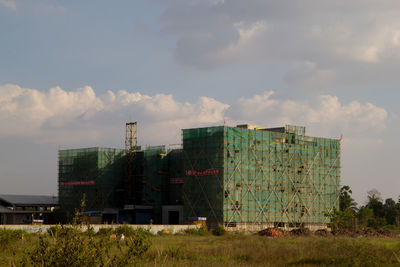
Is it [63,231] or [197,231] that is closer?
[63,231]

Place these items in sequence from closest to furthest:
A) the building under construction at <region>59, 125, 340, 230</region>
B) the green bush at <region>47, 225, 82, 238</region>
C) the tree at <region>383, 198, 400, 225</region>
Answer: the green bush at <region>47, 225, 82, 238</region>, the building under construction at <region>59, 125, 340, 230</region>, the tree at <region>383, 198, 400, 225</region>

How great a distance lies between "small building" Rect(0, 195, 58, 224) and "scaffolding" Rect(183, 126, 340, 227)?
37621mm

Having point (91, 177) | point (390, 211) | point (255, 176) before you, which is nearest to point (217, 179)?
point (255, 176)

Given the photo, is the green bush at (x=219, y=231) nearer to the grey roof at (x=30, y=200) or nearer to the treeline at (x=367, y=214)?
the treeline at (x=367, y=214)

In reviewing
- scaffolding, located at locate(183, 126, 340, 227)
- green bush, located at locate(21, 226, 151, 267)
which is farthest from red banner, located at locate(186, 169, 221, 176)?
green bush, located at locate(21, 226, 151, 267)

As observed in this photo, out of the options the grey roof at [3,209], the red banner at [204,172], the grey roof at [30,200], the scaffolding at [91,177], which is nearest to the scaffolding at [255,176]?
the red banner at [204,172]

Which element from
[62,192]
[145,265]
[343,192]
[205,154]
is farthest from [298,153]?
[145,265]

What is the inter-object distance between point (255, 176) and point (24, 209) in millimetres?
53143

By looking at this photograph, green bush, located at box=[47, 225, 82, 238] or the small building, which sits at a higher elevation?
green bush, located at box=[47, 225, 82, 238]

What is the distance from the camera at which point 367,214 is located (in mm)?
121062

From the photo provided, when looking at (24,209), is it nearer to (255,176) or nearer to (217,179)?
(217,179)

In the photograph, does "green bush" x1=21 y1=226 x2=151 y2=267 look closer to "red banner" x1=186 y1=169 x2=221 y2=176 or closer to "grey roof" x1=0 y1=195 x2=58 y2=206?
"red banner" x1=186 y1=169 x2=221 y2=176

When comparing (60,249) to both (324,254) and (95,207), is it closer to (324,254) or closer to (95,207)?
(324,254)

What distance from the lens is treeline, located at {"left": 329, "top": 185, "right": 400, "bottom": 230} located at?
354 feet
